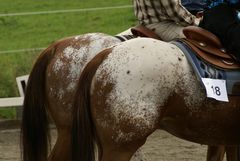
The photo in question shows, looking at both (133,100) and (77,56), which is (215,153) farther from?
(133,100)

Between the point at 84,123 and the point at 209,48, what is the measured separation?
95 cm

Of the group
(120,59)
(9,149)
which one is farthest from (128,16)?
(120,59)

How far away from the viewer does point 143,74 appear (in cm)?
362

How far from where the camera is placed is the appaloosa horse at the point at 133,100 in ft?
11.8

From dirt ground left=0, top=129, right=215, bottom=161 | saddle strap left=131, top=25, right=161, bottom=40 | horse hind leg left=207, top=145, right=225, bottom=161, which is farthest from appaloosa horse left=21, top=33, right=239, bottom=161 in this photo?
dirt ground left=0, top=129, right=215, bottom=161

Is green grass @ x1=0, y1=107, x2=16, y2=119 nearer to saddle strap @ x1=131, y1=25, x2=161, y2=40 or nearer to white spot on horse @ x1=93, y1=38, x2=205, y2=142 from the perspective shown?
saddle strap @ x1=131, y1=25, x2=161, y2=40

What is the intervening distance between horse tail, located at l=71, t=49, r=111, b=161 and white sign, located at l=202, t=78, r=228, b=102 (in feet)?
2.08

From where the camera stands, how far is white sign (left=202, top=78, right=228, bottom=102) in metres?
3.71

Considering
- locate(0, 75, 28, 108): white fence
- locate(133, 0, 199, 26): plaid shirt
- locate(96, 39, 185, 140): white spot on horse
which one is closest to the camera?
locate(96, 39, 185, 140): white spot on horse

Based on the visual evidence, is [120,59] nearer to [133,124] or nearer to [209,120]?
[133,124]

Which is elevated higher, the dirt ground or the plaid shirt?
the plaid shirt

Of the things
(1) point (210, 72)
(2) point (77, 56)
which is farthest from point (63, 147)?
(1) point (210, 72)

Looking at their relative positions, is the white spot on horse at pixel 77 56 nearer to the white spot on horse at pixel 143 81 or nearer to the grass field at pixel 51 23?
the white spot on horse at pixel 143 81

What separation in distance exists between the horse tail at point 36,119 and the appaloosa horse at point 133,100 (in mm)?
918
